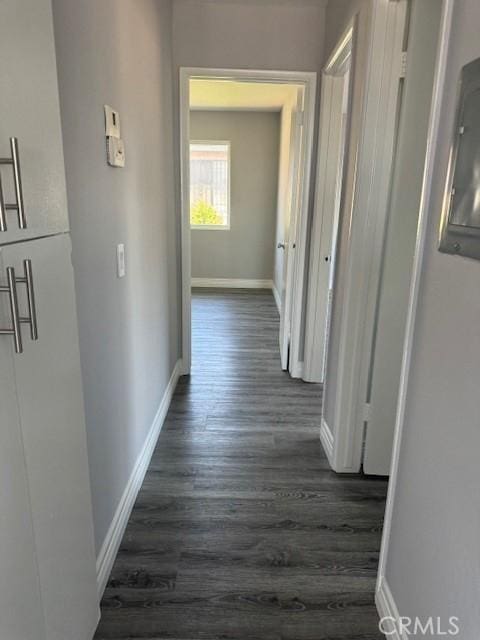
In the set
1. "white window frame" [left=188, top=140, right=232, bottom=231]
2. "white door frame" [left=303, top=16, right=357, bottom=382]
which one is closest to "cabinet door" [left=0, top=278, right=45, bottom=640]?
"white door frame" [left=303, top=16, right=357, bottom=382]

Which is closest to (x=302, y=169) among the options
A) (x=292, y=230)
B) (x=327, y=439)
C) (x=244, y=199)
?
(x=292, y=230)

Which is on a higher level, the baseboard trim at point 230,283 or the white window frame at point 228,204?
the white window frame at point 228,204

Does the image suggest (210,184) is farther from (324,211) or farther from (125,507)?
(125,507)

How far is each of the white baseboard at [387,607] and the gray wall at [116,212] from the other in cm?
99

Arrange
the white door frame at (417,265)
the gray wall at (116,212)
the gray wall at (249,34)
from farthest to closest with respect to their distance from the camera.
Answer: the gray wall at (249,34), the gray wall at (116,212), the white door frame at (417,265)

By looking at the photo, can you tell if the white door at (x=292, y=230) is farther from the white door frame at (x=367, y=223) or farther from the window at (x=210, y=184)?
the window at (x=210, y=184)

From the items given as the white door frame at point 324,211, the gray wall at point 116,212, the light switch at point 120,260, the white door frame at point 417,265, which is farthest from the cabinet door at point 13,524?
the white door frame at point 324,211

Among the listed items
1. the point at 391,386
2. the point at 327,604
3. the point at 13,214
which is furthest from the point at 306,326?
the point at 13,214

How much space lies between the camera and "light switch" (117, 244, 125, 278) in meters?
Result: 1.66

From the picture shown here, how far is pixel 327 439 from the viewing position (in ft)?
7.73

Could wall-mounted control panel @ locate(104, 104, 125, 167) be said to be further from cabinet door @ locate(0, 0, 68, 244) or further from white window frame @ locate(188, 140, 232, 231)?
white window frame @ locate(188, 140, 232, 231)

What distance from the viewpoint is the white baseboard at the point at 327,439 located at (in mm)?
2273

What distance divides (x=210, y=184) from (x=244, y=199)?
591mm

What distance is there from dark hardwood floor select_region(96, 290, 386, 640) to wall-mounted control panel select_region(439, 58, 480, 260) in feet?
4.18
